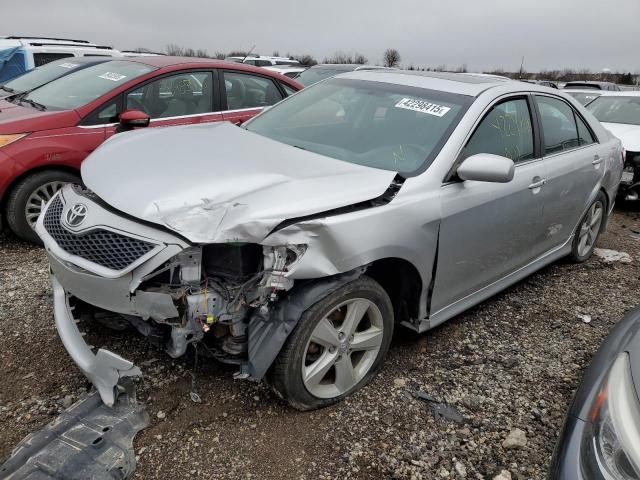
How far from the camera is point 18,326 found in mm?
3068

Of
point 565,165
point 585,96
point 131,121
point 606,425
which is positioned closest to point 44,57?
point 131,121

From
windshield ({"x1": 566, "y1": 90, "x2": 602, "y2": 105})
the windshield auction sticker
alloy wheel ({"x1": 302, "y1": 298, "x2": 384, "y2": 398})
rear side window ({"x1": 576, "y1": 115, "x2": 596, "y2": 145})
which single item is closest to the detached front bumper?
alloy wheel ({"x1": 302, "y1": 298, "x2": 384, "y2": 398})

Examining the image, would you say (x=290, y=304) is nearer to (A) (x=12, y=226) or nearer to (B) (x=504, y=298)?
(B) (x=504, y=298)

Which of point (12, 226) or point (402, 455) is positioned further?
point (12, 226)

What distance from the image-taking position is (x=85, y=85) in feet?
15.8

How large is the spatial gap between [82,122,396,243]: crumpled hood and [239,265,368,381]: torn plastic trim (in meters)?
0.36

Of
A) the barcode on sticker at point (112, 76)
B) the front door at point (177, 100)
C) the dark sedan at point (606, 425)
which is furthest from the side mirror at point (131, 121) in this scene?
the dark sedan at point (606, 425)

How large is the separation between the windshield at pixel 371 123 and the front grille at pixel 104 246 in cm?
125

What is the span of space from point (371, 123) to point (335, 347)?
1424 mm

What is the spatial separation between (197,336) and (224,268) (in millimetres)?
323

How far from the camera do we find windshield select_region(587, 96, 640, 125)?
8.22 metres

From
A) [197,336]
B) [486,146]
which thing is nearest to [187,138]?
[197,336]

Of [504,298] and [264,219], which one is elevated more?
[264,219]

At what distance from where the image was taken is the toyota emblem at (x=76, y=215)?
2271 mm
